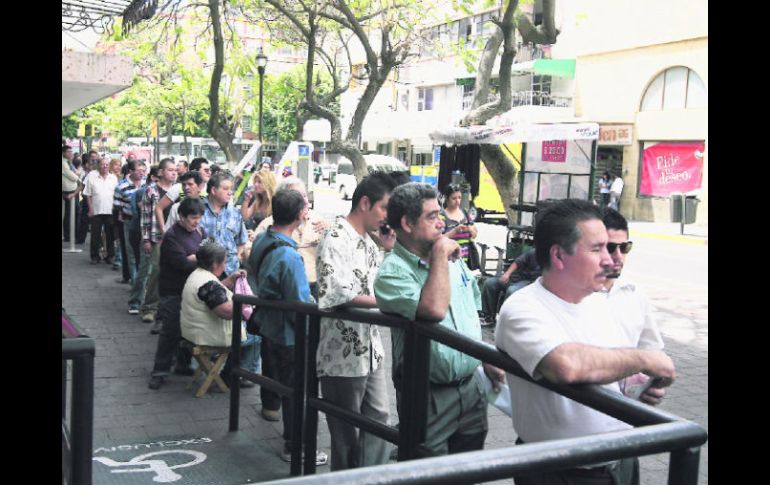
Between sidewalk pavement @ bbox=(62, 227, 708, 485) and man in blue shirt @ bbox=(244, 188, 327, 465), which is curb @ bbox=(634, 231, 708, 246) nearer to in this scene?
sidewalk pavement @ bbox=(62, 227, 708, 485)

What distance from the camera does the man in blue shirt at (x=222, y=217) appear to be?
8.21 m

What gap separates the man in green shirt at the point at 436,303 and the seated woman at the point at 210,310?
10.6 feet

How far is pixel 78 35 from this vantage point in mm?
11484

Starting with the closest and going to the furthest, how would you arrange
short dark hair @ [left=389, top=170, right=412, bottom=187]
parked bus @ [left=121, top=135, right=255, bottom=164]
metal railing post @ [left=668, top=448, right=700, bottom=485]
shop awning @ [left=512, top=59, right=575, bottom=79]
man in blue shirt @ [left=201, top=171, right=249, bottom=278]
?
1. metal railing post @ [left=668, top=448, right=700, bottom=485]
2. short dark hair @ [left=389, top=170, right=412, bottom=187]
3. man in blue shirt @ [left=201, top=171, right=249, bottom=278]
4. shop awning @ [left=512, top=59, right=575, bottom=79]
5. parked bus @ [left=121, top=135, right=255, bottom=164]

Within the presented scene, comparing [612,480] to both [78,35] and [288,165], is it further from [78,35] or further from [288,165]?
[288,165]

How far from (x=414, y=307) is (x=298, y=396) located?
169 centimetres

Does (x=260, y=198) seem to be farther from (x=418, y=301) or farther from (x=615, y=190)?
(x=615, y=190)

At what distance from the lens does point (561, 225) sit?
2.97 m

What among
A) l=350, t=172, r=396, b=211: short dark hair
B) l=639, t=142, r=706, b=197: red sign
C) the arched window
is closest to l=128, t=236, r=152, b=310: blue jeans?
l=350, t=172, r=396, b=211: short dark hair

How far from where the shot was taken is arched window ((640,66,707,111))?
28.8 m

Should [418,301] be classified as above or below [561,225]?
below

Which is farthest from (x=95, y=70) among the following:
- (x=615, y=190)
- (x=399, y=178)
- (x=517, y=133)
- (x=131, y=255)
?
(x=615, y=190)
